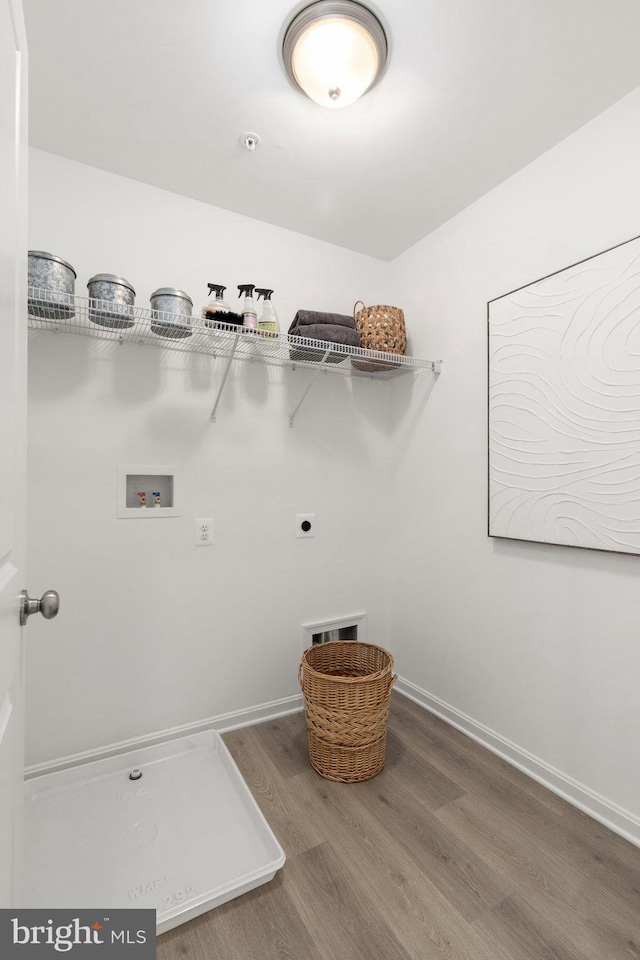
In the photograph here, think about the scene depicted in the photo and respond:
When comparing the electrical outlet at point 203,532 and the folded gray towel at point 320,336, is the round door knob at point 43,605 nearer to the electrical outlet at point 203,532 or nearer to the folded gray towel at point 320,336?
the electrical outlet at point 203,532

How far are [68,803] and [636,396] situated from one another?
7.42ft

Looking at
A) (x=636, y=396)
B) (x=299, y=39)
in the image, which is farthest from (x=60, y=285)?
(x=636, y=396)

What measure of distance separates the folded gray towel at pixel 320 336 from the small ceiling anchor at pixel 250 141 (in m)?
0.64

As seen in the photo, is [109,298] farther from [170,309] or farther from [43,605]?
[43,605]

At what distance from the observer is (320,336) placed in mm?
1881

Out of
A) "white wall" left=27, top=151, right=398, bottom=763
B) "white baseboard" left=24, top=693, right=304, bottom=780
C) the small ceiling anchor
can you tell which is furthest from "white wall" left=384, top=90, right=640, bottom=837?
the small ceiling anchor

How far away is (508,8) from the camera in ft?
3.84

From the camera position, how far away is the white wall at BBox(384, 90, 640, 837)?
1443 mm

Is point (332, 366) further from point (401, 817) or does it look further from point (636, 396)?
point (401, 817)

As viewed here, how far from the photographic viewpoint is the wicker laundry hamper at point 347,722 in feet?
5.29

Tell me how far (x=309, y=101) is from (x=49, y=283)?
1.01 meters

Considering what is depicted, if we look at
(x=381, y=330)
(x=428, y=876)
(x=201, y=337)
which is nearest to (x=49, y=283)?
(x=201, y=337)

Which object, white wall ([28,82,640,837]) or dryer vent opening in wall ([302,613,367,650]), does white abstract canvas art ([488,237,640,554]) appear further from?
dryer vent opening in wall ([302,613,367,650])

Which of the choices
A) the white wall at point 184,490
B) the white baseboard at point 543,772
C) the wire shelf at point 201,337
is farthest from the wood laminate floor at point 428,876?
the wire shelf at point 201,337
